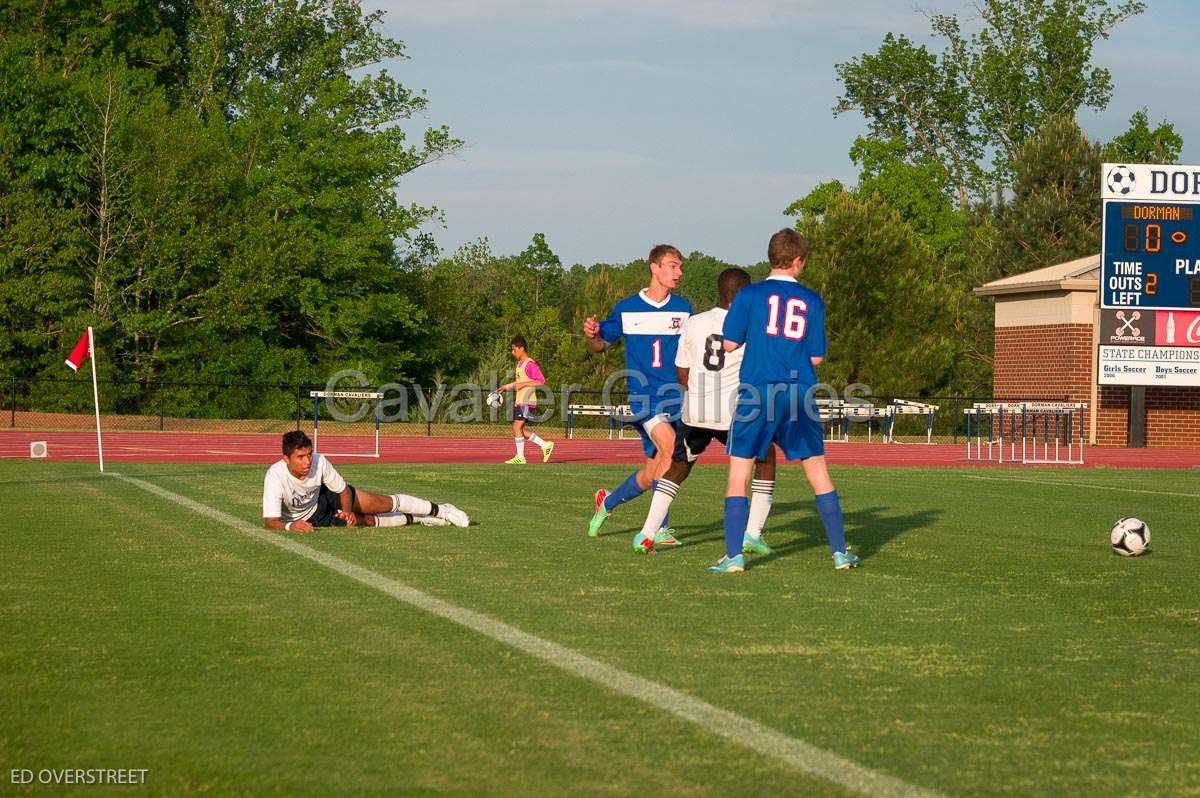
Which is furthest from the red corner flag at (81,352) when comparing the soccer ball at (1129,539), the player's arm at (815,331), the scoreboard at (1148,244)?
the scoreboard at (1148,244)

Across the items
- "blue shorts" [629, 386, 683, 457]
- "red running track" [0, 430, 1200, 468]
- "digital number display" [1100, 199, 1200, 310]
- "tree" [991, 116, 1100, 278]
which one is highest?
"tree" [991, 116, 1100, 278]

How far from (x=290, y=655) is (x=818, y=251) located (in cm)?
5138

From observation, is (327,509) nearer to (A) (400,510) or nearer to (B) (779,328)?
(A) (400,510)

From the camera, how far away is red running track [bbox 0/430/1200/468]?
2741 cm

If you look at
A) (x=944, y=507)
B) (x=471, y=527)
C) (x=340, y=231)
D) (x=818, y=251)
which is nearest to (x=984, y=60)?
(x=818, y=251)

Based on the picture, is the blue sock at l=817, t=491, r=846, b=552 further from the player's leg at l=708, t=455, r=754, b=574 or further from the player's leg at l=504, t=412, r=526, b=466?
the player's leg at l=504, t=412, r=526, b=466

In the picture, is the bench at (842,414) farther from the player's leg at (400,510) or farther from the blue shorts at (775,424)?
the blue shorts at (775,424)

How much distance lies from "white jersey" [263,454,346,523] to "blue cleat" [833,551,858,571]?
4.05 meters

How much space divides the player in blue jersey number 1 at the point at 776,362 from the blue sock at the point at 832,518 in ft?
1.08

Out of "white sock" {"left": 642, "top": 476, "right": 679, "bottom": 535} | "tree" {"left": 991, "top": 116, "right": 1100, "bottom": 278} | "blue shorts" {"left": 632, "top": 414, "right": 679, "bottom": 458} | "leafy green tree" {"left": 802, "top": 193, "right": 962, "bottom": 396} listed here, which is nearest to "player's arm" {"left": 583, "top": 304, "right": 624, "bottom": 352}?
"blue shorts" {"left": 632, "top": 414, "right": 679, "bottom": 458}

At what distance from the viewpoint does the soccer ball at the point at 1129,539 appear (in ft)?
34.3

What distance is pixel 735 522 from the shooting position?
29.9 feet

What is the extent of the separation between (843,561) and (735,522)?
81cm

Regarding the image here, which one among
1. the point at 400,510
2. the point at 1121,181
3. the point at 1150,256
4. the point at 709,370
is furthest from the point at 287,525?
the point at 1150,256
